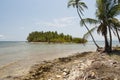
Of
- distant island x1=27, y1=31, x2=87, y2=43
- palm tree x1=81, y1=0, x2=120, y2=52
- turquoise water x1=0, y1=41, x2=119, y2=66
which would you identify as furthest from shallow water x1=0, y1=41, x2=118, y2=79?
distant island x1=27, y1=31, x2=87, y2=43

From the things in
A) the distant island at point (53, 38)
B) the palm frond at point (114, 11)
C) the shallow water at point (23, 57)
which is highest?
the palm frond at point (114, 11)

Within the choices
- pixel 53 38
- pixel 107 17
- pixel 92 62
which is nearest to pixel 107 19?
pixel 107 17

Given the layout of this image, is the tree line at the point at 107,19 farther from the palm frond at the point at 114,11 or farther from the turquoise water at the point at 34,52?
the turquoise water at the point at 34,52

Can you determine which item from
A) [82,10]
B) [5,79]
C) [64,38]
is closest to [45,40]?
[64,38]

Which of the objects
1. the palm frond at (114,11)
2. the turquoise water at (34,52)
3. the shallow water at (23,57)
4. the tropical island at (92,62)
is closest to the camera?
the tropical island at (92,62)

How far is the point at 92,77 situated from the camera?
9.88 m

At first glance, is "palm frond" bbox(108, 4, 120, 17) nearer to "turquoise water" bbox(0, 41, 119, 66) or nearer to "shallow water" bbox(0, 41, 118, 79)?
"shallow water" bbox(0, 41, 118, 79)

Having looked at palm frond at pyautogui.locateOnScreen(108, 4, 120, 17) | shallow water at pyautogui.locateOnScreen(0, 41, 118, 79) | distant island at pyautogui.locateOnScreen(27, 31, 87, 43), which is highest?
palm frond at pyautogui.locateOnScreen(108, 4, 120, 17)

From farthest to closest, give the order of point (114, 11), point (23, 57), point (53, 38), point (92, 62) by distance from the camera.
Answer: point (53, 38) → point (23, 57) → point (114, 11) → point (92, 62)

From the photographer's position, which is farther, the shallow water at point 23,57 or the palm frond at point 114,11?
the palm frond at point 114,11

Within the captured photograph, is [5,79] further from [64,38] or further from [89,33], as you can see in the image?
[64,38]

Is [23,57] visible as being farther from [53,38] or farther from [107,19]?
[53,38]

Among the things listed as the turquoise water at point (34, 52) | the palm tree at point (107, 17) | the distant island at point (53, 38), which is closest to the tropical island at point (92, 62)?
the palm tree at point (107, 17)

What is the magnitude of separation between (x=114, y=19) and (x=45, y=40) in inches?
3325
